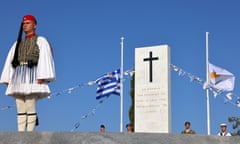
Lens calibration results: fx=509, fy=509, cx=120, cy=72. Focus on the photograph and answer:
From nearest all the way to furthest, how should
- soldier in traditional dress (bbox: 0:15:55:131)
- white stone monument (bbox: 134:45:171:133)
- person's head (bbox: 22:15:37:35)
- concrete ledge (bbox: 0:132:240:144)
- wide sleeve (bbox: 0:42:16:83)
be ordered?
concrete ledge (bbox: 0:132:240:144)
soldier in traditional dress (bbox: 0:15:55:131)
wide sleeve (bbox: 0:42:16:83)
person's head (bbox: 22:15:37:35)
white stone monument (bbox: 134:45:171:133)

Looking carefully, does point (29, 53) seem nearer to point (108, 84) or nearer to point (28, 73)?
point (28, 73)

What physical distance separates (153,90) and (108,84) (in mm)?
4598

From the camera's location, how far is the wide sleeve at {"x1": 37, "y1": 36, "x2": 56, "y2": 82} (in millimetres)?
6641

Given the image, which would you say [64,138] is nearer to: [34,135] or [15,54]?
[34,135]

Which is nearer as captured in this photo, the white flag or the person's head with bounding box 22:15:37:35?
the person's head with bounding box 22:15:37:35

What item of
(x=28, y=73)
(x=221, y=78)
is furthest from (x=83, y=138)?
(x=221, y=78)

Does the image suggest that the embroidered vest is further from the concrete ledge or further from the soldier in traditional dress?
the concrete ledge

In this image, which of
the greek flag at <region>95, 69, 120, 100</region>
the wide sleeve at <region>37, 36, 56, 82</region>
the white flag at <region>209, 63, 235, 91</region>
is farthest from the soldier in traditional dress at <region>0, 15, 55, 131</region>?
the white flag at <region>209, 63, 235, 91</region>

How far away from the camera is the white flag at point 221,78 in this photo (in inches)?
738

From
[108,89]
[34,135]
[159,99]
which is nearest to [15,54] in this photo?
[34,135]

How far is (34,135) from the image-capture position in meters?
5.06

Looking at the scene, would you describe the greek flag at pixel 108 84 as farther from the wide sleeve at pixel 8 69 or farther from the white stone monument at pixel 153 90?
the wide sleeve at pixel 8 69

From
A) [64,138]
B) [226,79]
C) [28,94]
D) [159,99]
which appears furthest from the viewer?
[226,79]

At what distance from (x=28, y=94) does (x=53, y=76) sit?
1.31 feet
